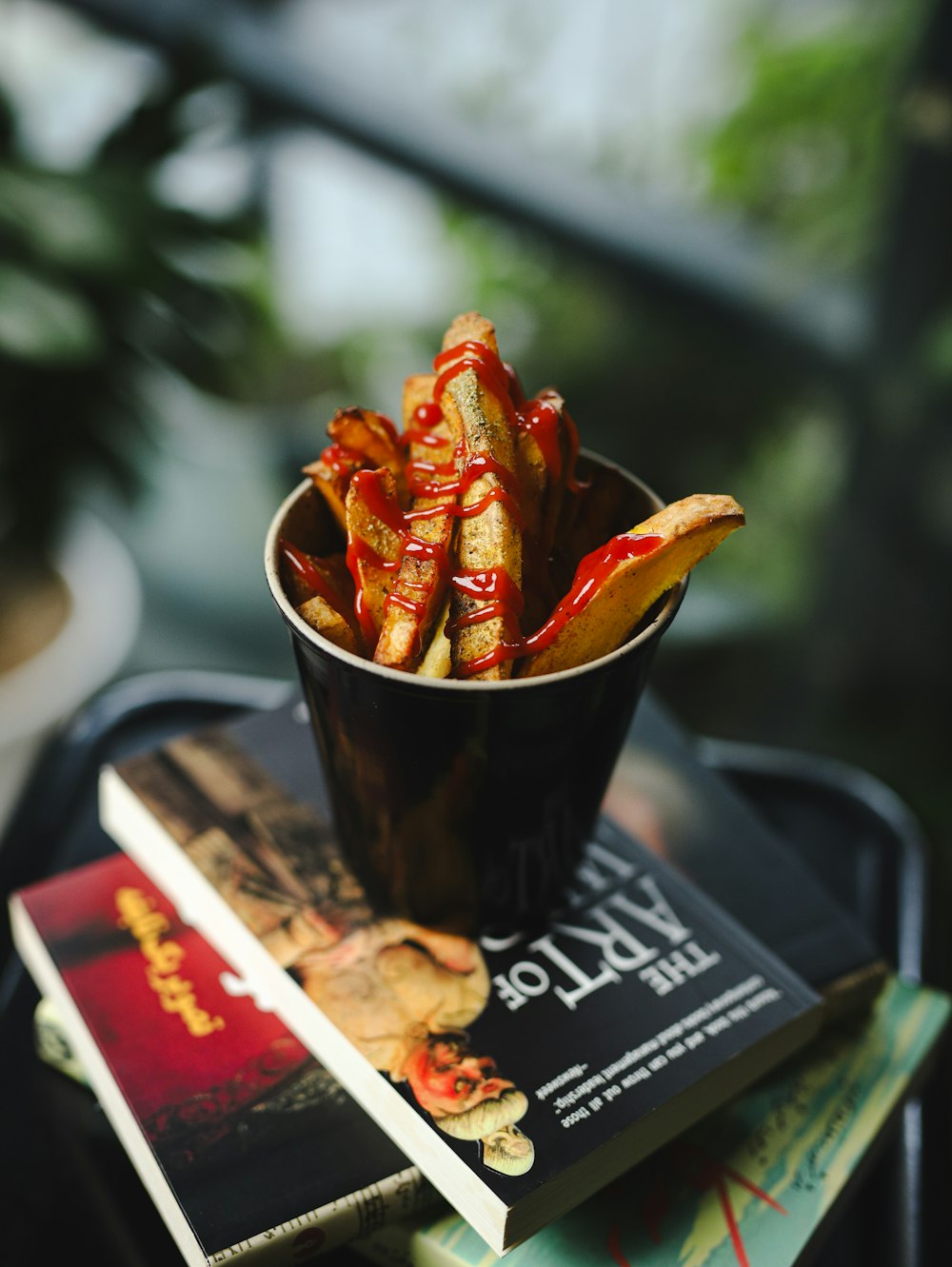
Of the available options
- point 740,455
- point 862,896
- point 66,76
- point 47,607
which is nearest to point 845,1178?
point 862,896

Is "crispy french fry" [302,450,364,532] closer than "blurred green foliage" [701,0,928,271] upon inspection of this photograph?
Yes

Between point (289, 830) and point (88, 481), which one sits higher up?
point (289, 830)

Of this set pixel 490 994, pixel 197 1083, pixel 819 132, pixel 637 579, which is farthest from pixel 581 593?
pixel 819 132

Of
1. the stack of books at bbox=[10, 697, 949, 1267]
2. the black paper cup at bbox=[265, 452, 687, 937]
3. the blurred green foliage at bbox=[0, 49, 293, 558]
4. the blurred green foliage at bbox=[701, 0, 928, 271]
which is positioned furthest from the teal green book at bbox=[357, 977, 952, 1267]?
the blurred green foliage at bbox=[701, 0, 928, 271]

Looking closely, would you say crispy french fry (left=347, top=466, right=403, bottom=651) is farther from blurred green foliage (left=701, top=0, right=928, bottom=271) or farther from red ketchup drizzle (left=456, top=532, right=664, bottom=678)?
blurred green foliage (left=701, top=0, right=928, bottom=271)

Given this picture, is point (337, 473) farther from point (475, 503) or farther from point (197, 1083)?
point (197, 1083)

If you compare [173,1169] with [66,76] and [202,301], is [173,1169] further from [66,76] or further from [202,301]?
[66,76]
